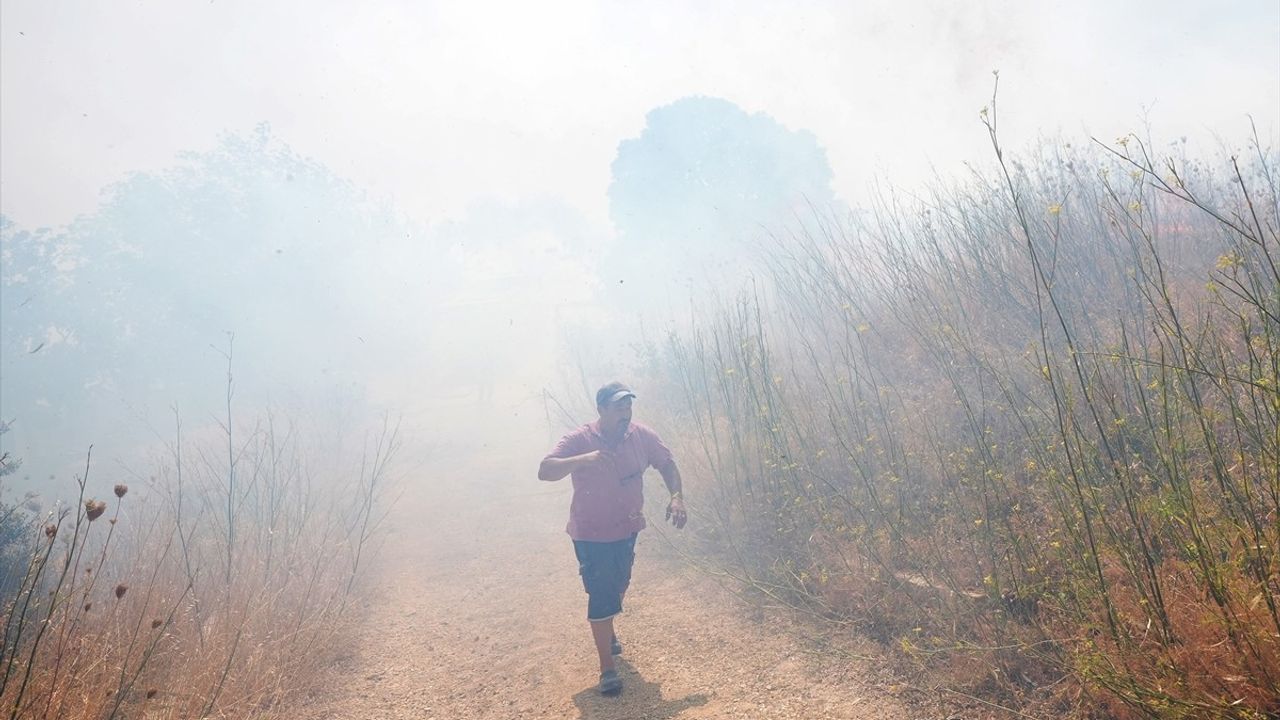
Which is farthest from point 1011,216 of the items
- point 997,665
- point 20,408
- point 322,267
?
point 20,408

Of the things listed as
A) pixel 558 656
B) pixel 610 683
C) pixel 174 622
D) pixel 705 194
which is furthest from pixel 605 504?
pixel 705 194

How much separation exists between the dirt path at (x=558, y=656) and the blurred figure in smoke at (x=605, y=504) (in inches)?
15.8

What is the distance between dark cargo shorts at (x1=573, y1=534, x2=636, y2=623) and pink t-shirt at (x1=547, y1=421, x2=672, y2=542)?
73 millimetres

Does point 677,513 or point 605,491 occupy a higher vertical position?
point 605,491

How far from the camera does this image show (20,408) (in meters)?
25.4

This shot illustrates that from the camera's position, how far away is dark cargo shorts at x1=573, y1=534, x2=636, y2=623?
12.2 ft

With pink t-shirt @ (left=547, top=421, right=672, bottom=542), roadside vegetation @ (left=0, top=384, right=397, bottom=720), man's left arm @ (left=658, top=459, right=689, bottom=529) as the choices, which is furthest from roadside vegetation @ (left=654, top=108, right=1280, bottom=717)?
roadside vegetation @ (left=0, top=384, right=397, bottom=720)

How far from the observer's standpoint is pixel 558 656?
4.30 metres

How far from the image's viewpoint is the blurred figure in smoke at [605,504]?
3715 mm

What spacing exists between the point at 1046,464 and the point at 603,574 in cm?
235

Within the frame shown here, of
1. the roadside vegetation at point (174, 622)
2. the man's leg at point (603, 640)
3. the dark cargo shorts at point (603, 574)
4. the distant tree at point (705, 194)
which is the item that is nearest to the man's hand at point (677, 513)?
the dark cargo shorts at point (603, 574)

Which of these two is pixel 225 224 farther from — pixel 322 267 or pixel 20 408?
pixel 20 408

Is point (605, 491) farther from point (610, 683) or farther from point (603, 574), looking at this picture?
point (610, 683)

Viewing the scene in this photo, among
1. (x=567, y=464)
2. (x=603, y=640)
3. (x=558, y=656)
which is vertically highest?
(x=567, y=464)
